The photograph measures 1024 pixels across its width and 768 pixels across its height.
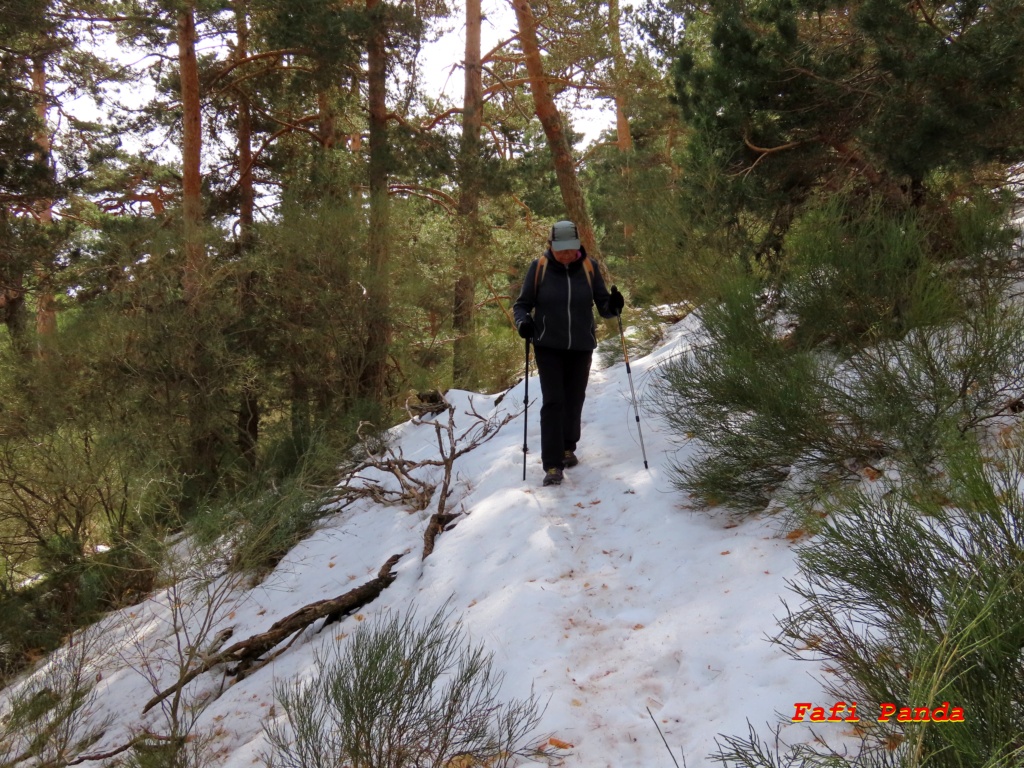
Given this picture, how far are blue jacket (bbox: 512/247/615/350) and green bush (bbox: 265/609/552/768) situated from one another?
2638 mm

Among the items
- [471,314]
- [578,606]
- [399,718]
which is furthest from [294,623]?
[471,314]

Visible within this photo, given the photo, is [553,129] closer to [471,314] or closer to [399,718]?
[471,314]

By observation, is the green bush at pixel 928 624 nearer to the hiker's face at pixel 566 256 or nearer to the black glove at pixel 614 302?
the black glove at pixel 614 302

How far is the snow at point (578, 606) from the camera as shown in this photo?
247 cm

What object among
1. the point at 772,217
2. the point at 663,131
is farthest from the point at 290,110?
the point at 772,217

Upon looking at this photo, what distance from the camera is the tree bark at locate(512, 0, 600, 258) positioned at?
10977mm

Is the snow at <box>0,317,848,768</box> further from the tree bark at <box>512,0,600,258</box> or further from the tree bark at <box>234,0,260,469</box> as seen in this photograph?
the tree bark at <box>512,0,600,258</box>

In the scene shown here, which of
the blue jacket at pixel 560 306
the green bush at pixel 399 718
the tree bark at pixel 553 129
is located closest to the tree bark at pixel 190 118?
the tree bark at pixel 553 129

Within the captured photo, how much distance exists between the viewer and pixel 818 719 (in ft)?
6.75

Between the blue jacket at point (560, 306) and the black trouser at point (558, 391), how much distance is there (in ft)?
0.38

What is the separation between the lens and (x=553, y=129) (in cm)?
1112

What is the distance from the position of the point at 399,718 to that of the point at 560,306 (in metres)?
3.13

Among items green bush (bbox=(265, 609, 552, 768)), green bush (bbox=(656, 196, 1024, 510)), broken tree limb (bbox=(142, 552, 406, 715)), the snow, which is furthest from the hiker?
green bush (bbox=(265, 609, 552, 768))

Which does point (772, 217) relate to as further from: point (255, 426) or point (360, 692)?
point (255, 426)
